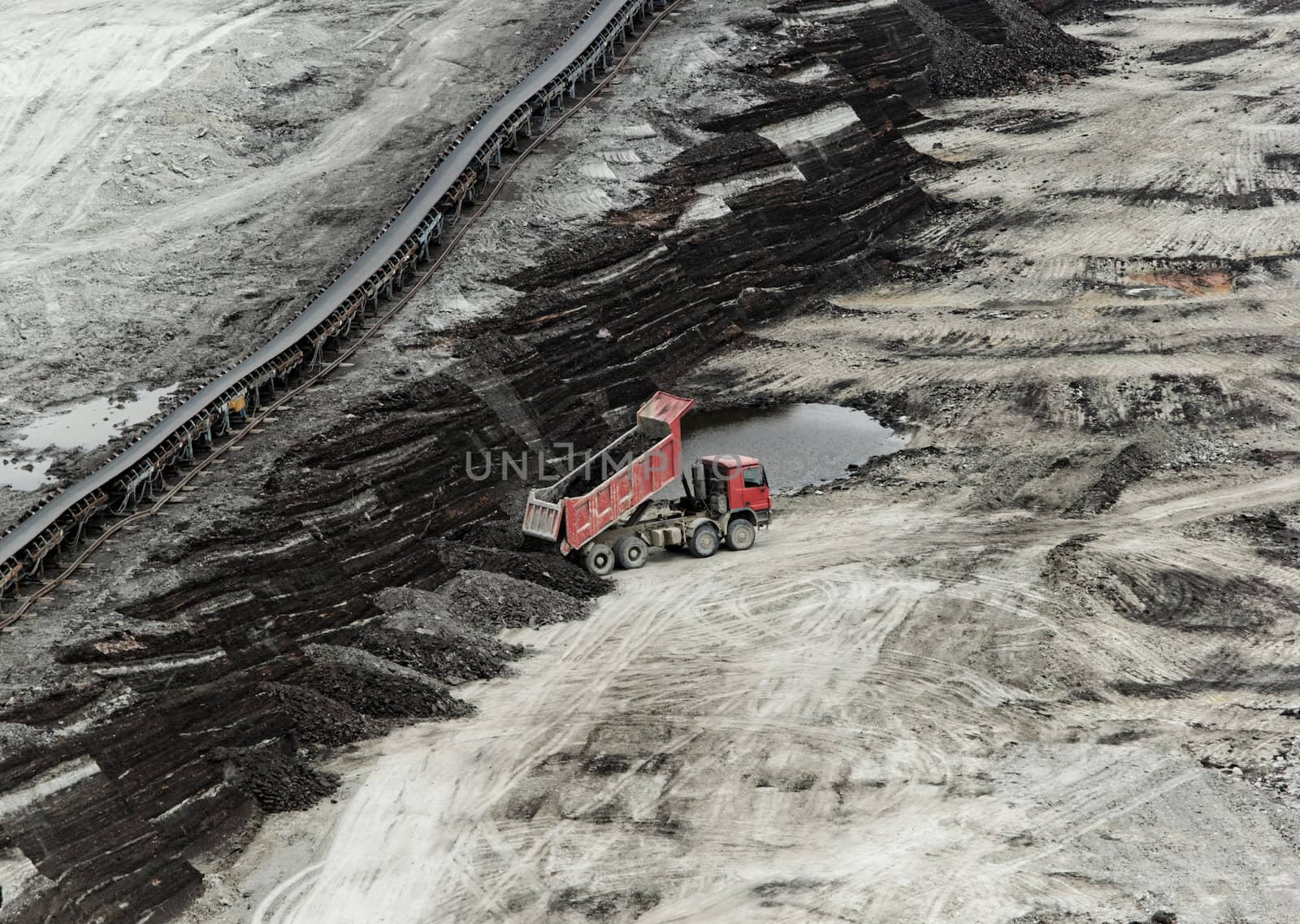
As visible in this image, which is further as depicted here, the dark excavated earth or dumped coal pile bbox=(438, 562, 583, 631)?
dumped coal pile bbox=(438, 562, 583, 631)

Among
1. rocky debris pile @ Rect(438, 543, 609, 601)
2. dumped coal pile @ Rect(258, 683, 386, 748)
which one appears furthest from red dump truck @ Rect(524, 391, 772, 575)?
dumped coal pile @ Rect(258, 683, 386, 748)

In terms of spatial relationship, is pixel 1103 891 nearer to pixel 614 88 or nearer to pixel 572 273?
pixel 572 273

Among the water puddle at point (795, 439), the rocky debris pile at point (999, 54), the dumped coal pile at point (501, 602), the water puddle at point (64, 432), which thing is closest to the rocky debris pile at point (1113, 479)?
the water puddle at point (795, 439)

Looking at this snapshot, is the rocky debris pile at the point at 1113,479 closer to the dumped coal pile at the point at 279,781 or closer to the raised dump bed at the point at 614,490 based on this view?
the raised dump bed at the point at 614,490

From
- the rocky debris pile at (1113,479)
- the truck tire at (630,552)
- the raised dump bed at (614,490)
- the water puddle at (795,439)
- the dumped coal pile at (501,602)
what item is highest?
the raised dump bed at (614,490)

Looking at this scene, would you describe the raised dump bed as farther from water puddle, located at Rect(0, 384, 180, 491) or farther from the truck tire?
water puddle, located at Rect(0, 384, 180, 491)
